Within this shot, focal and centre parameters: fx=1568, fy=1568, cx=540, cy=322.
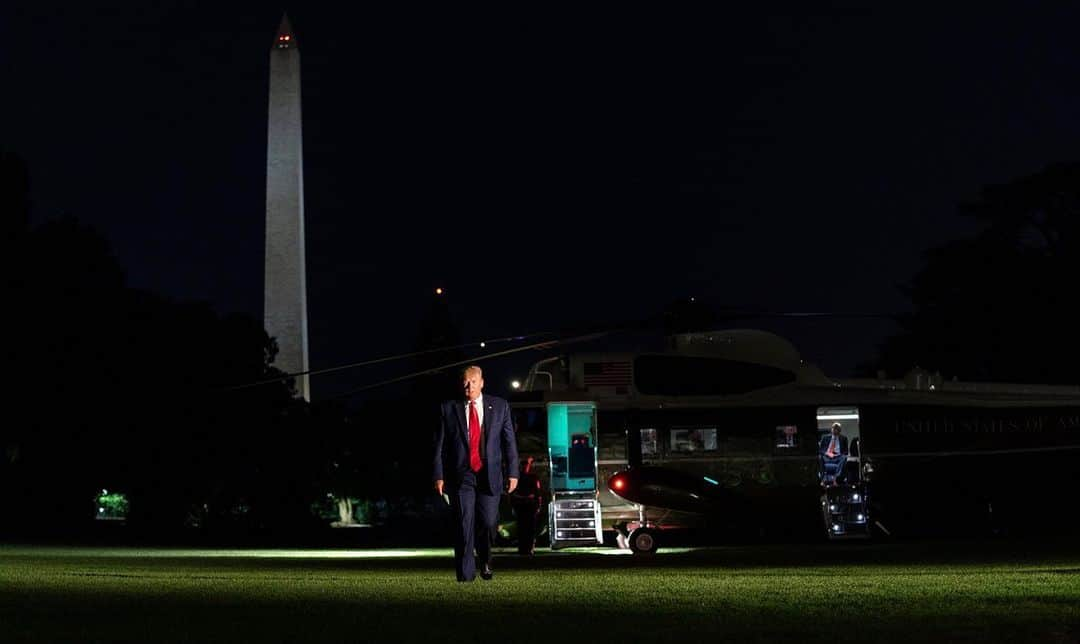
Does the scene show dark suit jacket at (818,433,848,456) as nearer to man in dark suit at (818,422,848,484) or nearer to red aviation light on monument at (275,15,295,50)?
man in dark suit at (818,422,848,484)

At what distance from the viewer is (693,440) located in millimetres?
27266

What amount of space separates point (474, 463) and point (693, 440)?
536 inches

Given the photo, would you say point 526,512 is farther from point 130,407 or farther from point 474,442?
point 130,407

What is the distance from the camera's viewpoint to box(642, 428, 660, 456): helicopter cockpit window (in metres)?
Answer: 27.1

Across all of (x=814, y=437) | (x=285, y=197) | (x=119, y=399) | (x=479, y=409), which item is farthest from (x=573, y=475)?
(x=285, y=197)

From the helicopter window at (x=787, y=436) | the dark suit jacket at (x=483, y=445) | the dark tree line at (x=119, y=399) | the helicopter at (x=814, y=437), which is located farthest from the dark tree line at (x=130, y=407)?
the dark suit jacket at (x=483, y=445)

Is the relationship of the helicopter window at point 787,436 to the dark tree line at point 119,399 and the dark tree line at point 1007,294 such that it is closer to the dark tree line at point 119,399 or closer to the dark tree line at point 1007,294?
the dark tree line at point 119,399

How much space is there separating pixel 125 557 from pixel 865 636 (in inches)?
604

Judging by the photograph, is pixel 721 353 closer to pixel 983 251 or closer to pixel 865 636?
pixel 865 636

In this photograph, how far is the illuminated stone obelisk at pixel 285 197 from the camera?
49.4 metres

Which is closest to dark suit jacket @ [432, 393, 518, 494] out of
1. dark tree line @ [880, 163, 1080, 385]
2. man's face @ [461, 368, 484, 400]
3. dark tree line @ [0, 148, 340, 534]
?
man's face @ [461, 368, 484, 400]

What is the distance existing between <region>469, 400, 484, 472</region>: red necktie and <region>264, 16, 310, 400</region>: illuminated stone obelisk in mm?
35990

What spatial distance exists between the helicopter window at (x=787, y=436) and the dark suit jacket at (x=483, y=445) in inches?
533

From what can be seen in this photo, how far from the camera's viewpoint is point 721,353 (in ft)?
91.4
